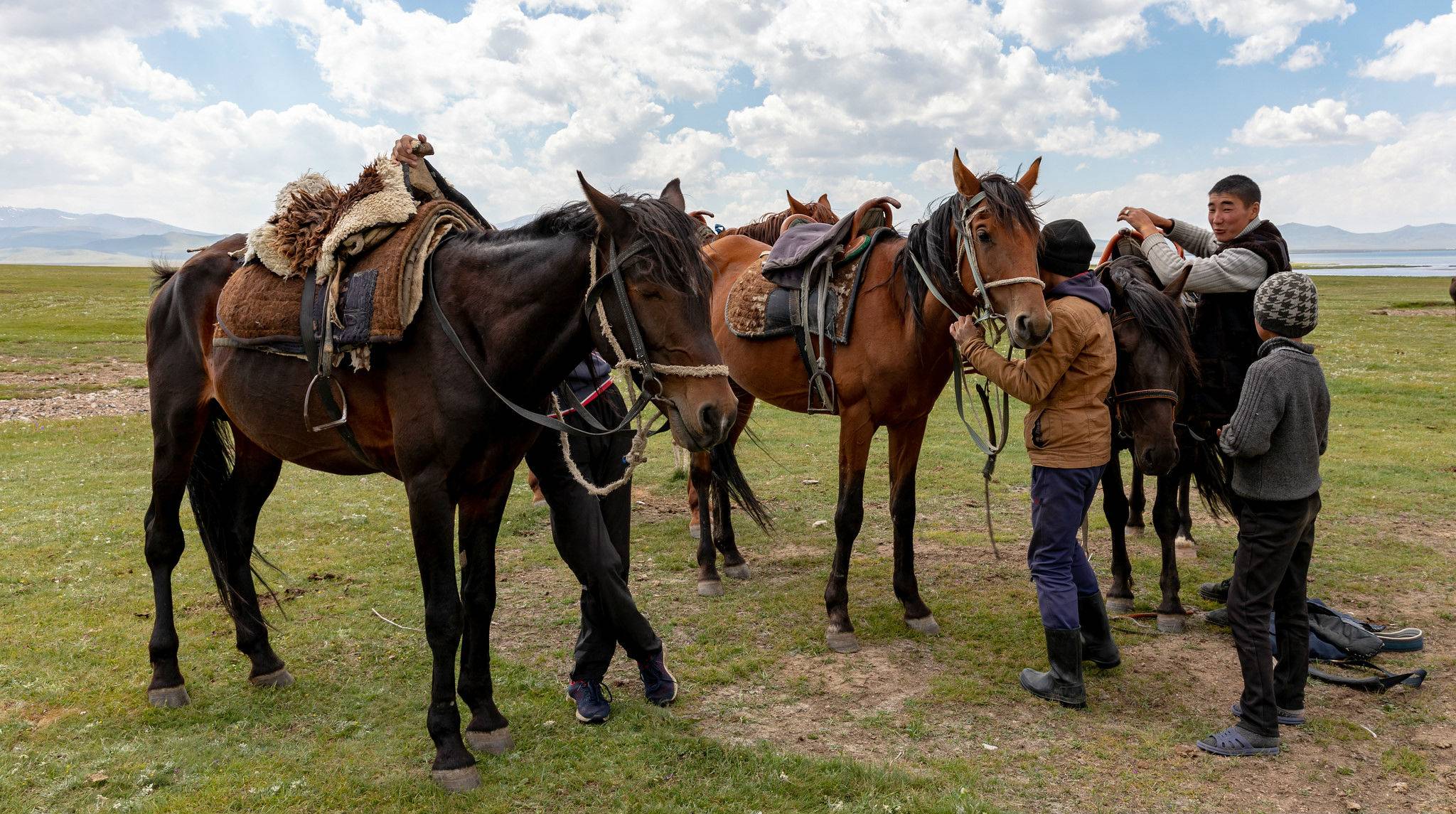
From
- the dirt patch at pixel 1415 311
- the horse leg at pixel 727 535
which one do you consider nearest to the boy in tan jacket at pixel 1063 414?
the horse leg at pixel 727 535

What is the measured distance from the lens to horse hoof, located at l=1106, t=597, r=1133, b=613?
5.88 metres

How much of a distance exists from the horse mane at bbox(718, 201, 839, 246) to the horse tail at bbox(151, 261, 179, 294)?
4.94 m

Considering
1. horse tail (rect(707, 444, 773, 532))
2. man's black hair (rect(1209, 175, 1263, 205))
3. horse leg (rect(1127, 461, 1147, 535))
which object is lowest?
horse leg (rect(1127, 461, 1147, 535))

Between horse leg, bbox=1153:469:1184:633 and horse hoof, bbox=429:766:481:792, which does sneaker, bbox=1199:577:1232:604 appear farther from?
horse hoof, bbox=429:766:481:792

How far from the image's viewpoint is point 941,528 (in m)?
7.98

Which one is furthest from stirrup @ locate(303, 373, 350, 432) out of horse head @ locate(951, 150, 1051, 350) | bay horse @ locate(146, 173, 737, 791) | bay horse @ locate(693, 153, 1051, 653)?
horse head @ locate(951, 150, 1051, 350)

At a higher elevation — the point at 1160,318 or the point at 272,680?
the point at 1160,318

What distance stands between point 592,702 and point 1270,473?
3.48 metres

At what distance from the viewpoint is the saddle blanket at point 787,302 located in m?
5.61

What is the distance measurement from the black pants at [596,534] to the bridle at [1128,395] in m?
2.93

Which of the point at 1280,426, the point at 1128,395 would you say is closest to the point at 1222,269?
the point at 1128,395

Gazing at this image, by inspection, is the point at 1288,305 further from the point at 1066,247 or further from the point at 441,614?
the point at 441,614

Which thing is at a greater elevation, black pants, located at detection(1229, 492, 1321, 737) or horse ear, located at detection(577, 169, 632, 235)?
horse ear, located at detection(577, 169, 632, 235)

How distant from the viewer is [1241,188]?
197 inches
